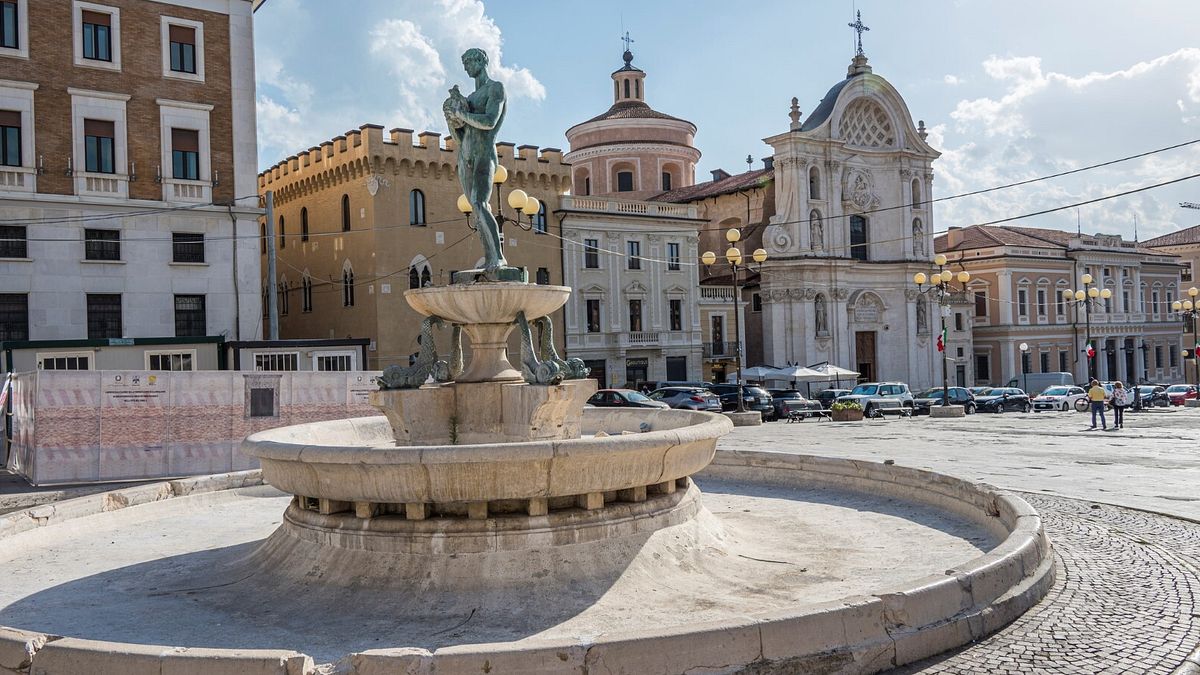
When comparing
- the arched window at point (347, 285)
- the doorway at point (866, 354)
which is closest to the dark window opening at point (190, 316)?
the arched window at point (347, 285)

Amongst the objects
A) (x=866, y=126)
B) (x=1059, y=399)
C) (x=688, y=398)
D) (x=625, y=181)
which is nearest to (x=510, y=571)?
(x=688, y=398)

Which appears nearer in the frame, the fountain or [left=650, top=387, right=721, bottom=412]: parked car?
the fountain

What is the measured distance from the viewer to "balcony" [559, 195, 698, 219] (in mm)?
44344

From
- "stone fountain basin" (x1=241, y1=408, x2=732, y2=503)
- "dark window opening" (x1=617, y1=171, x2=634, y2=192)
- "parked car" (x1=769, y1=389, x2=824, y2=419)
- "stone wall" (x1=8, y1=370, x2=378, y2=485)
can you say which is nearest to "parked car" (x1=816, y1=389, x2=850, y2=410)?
"parked car" (x1=769, y1=389, x2=824, y2=419)

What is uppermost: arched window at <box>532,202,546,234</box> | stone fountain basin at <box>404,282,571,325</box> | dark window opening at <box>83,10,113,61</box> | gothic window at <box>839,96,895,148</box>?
gothic window at <box>839,96,895,148</box>

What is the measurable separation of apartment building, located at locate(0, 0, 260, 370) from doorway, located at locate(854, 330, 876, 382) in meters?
35.9

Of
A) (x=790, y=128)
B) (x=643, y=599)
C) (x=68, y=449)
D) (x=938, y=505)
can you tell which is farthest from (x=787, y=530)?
(x=790, y=128)

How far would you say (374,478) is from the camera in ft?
23.8

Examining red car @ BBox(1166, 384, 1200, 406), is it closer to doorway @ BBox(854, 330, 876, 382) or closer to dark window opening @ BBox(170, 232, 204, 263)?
doorway @ BBox(854, 330, 876, 382)

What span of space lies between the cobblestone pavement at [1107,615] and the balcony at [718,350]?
3913 centimetres

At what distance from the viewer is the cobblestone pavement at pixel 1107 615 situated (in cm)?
593

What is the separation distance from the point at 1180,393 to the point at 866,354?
16872 millimetres

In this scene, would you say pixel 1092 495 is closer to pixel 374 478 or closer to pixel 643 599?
pixel 643 599

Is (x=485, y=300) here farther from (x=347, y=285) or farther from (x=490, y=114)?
(x=347, y=285)
